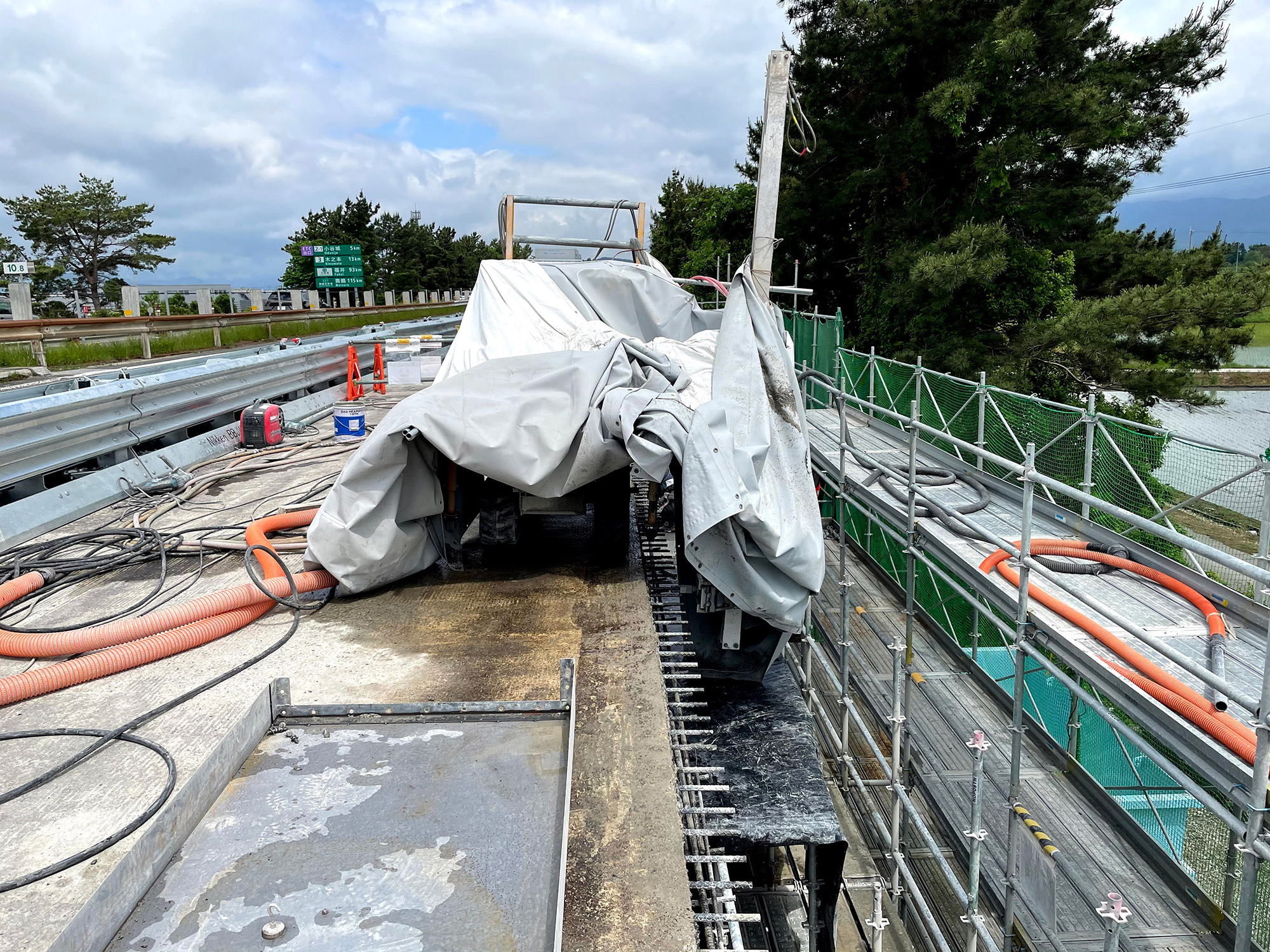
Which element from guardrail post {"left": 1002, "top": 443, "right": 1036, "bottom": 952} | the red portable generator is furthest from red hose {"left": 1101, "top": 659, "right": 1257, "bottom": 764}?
the red portable generator

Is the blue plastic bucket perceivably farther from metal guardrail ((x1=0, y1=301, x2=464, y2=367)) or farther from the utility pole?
metal guardrail ((x1=0, y1=301, x2=464, y2=367))

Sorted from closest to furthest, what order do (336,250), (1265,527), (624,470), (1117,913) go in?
1. (1117,913)
2. (624,470)
3. (1265,527)
4. (336,250)

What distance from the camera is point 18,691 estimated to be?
3.61 metres

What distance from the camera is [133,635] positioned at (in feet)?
13.4

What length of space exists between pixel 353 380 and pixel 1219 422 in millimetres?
21316

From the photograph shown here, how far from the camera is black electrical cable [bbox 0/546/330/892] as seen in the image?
8.41 ft

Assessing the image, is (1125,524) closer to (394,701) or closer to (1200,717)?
(1200,717)

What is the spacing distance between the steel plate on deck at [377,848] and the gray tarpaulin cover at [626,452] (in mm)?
1273

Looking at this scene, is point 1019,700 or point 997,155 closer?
point 1019,700

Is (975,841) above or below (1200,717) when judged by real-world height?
below

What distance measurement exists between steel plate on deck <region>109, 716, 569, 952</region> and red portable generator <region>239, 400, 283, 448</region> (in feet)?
20.3

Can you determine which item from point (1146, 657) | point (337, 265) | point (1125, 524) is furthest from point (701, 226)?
point (1146, 657)

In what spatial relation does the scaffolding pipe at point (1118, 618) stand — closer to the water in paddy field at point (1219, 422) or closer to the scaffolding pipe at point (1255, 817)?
the scaffolding pipe at point (1255, 817)

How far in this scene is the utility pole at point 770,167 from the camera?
6066 millimetres
